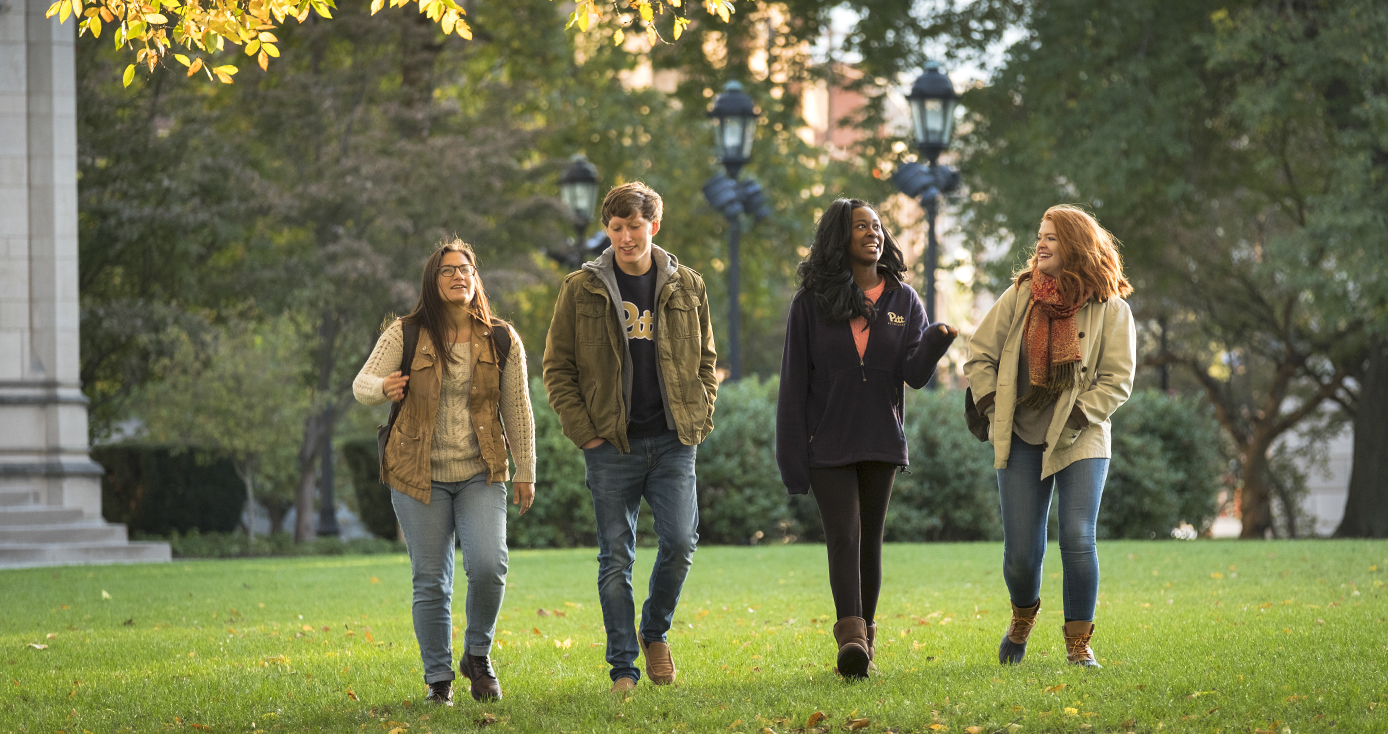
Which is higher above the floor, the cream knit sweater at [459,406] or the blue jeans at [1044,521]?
the cream knit sweater at [459,406]

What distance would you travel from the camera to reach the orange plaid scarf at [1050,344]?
5.71 m

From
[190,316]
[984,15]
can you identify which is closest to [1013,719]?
[190,316]

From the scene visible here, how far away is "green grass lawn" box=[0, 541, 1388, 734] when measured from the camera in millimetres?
5184

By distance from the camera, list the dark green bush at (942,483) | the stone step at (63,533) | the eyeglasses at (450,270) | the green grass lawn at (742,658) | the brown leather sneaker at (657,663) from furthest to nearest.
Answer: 1. the dark green bush at (942,483)
2. the stone step at (63,533)
3. the brown leather sneaker at (657,663)
4. the eyeglasses at (450,270)
5. the green grass lawn at (742,658)

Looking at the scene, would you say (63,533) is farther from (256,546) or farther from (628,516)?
(628,516)

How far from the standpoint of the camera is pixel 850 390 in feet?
18.8

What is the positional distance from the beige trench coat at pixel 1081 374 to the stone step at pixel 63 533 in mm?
13012

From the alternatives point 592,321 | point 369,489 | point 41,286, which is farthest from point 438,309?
point 369,489

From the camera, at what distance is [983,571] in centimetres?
1193

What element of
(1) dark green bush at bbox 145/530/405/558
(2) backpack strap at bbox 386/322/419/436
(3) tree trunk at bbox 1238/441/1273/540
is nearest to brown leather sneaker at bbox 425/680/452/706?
(2) backpack strap at bbox 386/322/419/436

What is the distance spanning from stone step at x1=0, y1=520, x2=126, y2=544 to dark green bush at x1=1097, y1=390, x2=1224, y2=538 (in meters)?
12.3

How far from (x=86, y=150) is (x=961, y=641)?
17.9m

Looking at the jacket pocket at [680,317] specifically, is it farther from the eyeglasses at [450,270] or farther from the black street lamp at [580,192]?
the black street lamp at [580,192]

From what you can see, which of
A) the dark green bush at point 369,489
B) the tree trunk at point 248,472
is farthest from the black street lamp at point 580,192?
the tree trunk at point 248,472
